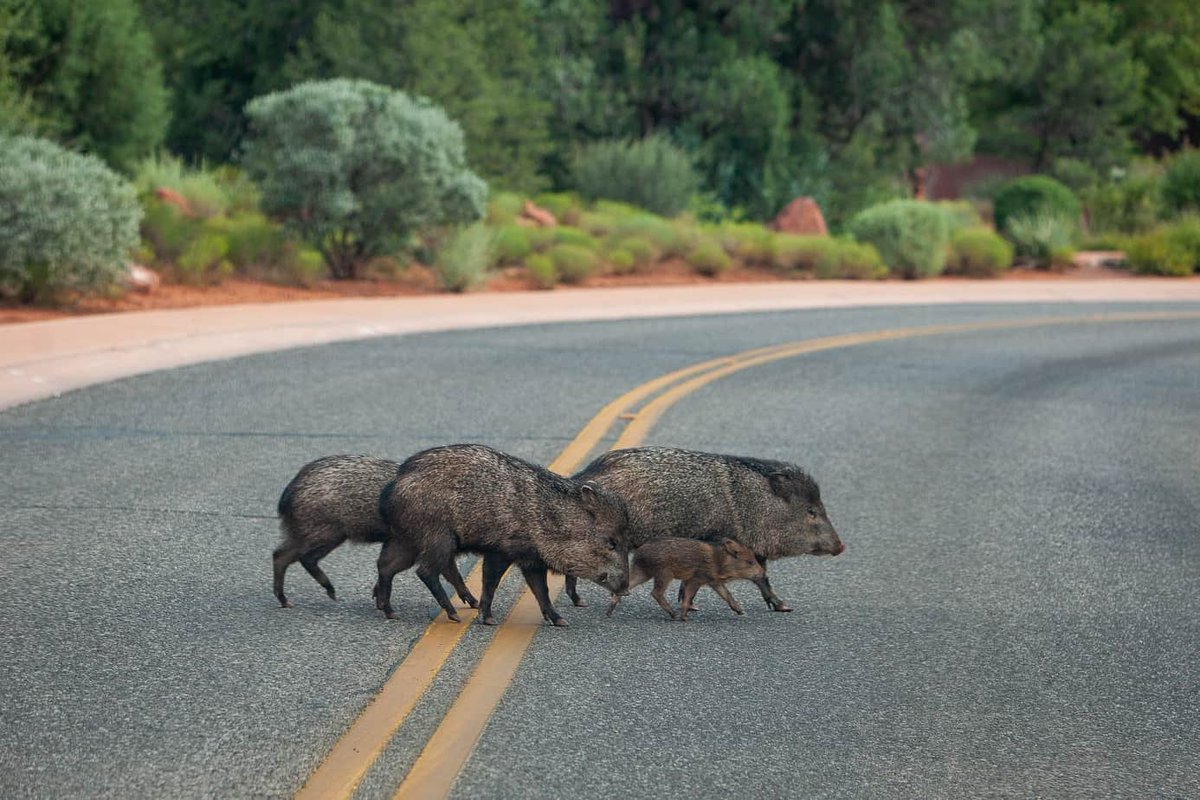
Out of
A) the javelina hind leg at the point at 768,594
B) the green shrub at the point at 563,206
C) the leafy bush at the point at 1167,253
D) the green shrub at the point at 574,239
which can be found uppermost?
the javelina hind leg at the point at 768,594

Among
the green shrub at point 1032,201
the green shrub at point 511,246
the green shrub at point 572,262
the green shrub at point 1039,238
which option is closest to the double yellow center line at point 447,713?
the green shrub at point 572,262

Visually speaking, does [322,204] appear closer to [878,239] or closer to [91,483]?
[878,239]

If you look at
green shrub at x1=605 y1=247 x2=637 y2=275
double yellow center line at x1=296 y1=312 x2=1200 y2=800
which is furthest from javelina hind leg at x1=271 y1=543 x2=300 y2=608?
green shrub at x1=605 y1=247 x2=637 y2=275

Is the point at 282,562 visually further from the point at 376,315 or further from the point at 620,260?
the point at 620,260

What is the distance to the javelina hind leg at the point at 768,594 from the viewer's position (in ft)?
23.7

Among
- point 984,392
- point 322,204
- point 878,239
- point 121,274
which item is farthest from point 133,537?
point 878,239

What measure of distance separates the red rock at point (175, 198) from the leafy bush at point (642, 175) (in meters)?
11.9

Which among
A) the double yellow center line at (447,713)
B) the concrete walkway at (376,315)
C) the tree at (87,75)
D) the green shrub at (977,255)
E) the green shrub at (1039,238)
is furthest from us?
the green shrub at (1039,238)

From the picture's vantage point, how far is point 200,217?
27438mm

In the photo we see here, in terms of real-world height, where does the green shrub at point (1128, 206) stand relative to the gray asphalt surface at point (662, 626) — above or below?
below

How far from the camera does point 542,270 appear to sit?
27.4 meters

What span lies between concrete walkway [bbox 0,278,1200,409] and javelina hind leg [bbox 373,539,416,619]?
7.03 metres

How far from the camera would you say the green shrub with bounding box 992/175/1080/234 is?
40.5 meters

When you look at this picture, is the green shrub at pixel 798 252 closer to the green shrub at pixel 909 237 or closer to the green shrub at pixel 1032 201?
the green shrub at pixel 909 237
